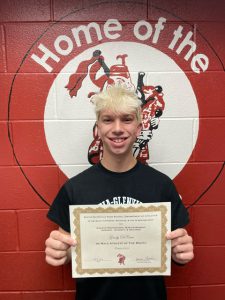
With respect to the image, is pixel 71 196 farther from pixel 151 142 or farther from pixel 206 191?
pixel 206 191

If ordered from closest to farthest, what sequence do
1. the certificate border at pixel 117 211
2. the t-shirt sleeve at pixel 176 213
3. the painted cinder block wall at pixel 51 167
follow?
the certificate border at pixel 117 211 → the t-shirt sleeve at pixel 176 213 → the painted cinder block wall at pixel 51 167

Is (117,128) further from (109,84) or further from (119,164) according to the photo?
(109,84)

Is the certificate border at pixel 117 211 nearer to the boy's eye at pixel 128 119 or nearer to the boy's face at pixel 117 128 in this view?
the boy's face at pixel 117 128

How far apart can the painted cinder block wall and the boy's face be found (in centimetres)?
38

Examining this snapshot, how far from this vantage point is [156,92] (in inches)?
53.4

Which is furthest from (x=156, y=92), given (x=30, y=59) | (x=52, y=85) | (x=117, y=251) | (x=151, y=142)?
(x=117, y=251)

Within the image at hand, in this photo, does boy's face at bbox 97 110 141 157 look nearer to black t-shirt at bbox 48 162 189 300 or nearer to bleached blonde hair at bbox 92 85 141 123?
bleached blonde hair at bbox 92 85 141 123

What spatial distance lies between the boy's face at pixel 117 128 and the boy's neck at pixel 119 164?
55 mm

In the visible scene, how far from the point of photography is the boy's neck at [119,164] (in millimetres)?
1190

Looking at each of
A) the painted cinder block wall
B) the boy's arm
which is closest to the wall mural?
the painted cinder block wall

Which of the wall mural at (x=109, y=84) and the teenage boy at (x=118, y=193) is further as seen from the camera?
the wall mural at (x=109, y=84)

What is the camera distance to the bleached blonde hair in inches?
43.6

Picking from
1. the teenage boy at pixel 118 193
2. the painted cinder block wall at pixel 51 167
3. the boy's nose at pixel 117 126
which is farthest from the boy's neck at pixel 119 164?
the painted cinder block wall at pixel 51 167

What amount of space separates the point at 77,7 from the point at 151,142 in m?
0.69
